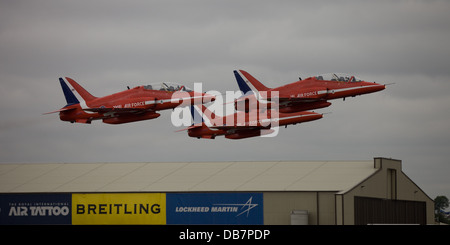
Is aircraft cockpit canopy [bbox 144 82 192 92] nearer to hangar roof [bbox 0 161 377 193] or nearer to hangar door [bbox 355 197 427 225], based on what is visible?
hangar roof [bbox 0 161 377 193]

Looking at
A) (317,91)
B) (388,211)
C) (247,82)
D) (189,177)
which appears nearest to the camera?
(317,91)

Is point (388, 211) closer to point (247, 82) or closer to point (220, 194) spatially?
point (220, 194)

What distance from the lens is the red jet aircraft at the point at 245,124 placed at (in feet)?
Answer: 360

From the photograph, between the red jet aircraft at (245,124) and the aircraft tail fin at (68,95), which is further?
Answer: the red jet aircraft at (245,124)

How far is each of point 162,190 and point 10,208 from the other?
72.1 feet

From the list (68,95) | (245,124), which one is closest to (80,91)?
(68,95)

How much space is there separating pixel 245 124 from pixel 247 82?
690cm

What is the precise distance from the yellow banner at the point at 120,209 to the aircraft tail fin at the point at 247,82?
1758cm

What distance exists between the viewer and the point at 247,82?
351 ft

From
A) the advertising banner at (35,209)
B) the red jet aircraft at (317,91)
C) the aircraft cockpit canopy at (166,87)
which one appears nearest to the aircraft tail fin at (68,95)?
the aircraft cockpit canopy at (166,87)

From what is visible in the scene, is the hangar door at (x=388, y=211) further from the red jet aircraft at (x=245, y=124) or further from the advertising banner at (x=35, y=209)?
the advertising banner at (x=35, y=209)

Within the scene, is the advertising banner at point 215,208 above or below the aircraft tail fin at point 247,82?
below
